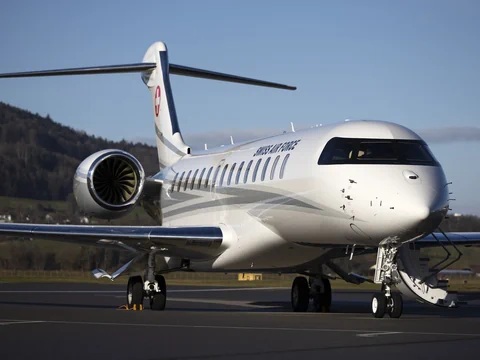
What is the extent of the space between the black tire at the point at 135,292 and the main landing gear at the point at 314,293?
367cm

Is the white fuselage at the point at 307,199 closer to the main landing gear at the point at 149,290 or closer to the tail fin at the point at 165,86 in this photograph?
the main landing gear at the point at 149,290

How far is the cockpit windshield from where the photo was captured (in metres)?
17.0

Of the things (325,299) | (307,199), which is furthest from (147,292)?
(307,199)

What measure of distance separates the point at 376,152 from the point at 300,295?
5.77 metres

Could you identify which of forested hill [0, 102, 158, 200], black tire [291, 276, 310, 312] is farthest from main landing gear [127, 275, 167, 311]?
forested hill [0, 102, 158, 200]

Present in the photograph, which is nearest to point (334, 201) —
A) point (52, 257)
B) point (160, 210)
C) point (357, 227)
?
point (357, 227)

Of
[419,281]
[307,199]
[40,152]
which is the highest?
[40,152]

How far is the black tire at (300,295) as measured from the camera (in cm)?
2175

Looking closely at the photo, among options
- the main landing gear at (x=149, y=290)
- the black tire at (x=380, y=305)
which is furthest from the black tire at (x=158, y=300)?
the black tire at (x=380, y=305)

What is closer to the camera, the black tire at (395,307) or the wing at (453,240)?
the black tire at (395,307)

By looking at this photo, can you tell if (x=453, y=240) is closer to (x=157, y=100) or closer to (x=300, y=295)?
(x=300, y=295)

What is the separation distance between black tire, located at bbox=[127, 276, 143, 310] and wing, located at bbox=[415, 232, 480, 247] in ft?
21.1

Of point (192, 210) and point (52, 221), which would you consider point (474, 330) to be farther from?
point (52, 221)

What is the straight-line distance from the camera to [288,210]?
1861cm
